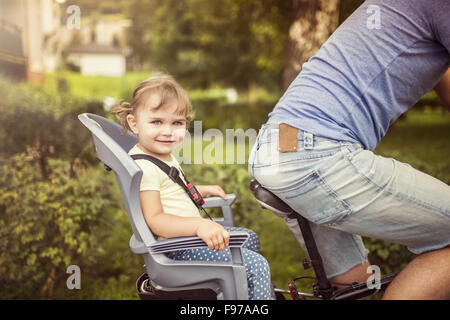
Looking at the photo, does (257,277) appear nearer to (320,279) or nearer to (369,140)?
(320,279)

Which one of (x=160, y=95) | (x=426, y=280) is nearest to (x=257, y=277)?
(x=426, y=280)

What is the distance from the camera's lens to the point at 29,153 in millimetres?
3611

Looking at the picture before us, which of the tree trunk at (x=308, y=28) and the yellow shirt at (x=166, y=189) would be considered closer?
the yellow shirt at (x=166, y=189)

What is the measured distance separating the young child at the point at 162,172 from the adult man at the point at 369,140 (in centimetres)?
40

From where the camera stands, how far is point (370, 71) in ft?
5.99

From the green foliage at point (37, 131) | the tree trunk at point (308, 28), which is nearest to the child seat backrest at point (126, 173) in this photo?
the green foliage at point (37, 131)

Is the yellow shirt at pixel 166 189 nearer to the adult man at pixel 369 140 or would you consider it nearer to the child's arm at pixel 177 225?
the child's arm at pixel 177 225

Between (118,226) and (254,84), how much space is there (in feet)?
64.7

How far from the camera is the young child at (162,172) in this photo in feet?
6.55

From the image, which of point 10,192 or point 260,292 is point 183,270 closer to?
point 260,292

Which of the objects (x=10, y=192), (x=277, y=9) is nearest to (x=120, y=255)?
(x=10, y=192)

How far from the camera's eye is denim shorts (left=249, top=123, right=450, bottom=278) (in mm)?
1788

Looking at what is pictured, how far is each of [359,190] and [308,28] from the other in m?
3.25
